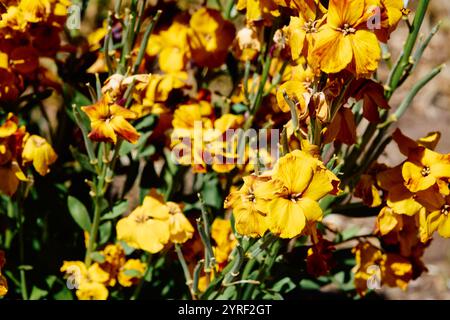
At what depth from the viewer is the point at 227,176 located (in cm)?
160

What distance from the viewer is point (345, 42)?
3.43ft

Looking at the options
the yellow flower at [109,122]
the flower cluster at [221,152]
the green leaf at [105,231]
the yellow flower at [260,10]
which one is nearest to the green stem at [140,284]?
the flower cluster at [221,152]

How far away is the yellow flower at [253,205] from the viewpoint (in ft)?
3.60

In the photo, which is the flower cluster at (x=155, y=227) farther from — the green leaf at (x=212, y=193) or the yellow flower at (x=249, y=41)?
the yellow flower at (x=249, y=41)

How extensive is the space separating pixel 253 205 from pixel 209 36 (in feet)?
1.91

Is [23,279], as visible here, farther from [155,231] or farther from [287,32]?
[287,32]

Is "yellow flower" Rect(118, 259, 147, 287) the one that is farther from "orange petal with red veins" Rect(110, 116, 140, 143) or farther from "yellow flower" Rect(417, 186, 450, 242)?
"yellow flower" Rect(417, 186, 450, 242)

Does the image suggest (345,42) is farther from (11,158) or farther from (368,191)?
(11,158)

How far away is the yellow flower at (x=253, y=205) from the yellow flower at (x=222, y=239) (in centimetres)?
38

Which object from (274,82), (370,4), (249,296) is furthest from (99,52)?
(370,4)

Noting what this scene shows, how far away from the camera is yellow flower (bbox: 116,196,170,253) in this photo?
139 cm

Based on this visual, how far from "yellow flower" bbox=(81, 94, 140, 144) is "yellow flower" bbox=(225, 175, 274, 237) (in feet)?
0.86

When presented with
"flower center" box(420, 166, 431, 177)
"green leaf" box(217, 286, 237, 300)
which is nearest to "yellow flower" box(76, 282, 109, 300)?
"green leaf" box(217, 286, 237, 300)

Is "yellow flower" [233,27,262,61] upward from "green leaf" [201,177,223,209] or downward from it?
upward
